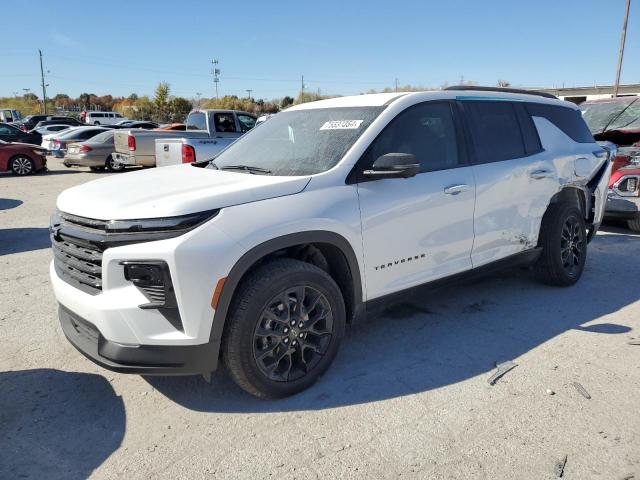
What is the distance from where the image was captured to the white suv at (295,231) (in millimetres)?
2760

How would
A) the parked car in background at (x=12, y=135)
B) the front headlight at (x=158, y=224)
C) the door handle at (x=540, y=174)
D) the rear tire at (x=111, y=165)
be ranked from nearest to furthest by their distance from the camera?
the front headlight at (x=158, y=224)
the door handle at (x=540, y=174)
the rear tire at (x=111, y=165)
the parked car in background at (x=12, y=135)

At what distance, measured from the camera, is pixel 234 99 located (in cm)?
7781

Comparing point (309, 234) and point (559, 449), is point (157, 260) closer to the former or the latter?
point (309, 234)

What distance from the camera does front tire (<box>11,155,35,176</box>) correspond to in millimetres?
16328

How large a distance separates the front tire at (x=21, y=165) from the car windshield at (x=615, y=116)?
15984 millimetres

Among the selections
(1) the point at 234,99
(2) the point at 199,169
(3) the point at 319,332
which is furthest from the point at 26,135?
(1) the point at 234,99

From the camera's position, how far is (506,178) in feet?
14.5

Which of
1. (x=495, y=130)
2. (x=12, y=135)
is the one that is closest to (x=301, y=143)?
(x=495, y=130)

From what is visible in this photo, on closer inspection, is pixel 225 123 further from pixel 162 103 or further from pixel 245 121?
pixel 162 103

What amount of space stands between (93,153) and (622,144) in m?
15.3

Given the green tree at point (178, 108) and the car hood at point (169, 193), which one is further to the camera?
the green tree at point (178, 108)

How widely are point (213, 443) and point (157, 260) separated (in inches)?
41.3

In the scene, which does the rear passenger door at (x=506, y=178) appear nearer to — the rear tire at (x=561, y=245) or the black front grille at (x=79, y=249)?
the rear tire at (x=561, y=245)

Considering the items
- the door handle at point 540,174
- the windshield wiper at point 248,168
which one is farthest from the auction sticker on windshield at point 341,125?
the door handle at point 540,174
